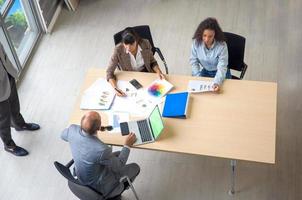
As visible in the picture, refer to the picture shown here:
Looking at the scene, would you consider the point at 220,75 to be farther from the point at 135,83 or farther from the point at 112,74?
the point at 112,74

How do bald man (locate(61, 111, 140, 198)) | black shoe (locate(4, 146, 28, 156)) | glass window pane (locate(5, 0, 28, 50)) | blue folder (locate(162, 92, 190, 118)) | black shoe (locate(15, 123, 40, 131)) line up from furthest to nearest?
glass window pane (locate(5, 0, 28, 50)), black shoe (locate(15, 123, 40, 131)), black shoe (locate(4, 146, 28, 156)), blue folder (locate(162, 92, 190, 118)), bald man (locate(61, 111, 140, 198))

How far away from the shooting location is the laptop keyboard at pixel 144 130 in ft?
12.4

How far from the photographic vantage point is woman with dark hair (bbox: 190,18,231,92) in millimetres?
4141

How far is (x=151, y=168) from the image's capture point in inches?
180

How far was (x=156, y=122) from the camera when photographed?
3828 mm

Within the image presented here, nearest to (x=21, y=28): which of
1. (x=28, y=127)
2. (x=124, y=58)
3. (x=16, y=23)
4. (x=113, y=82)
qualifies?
(x=16, y=23)

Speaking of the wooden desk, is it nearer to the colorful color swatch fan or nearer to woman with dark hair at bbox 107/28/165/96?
the colorful color swatch fan

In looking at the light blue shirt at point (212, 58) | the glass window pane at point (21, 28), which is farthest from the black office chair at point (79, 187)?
the glass window pane at point (21, 28)

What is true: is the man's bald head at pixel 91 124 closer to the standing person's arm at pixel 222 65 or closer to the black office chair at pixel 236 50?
the standing person's arm at pixel 222 65

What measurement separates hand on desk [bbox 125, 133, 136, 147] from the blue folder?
33 centimetres


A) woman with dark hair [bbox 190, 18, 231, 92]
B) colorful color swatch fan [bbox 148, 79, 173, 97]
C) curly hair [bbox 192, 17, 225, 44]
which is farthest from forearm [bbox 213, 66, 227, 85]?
colorful color swatch fan [bbox 148, 79, 173, 97]

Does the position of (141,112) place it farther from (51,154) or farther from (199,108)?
(51,154)

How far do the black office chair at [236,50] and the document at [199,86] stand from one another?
49 centimetres

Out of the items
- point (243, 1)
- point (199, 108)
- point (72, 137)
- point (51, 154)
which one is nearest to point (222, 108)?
point (199, 108)
